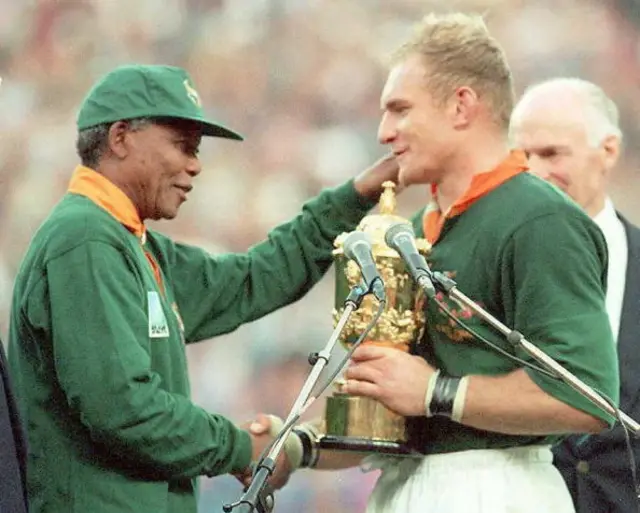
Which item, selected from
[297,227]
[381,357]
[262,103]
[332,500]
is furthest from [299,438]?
[262,103]

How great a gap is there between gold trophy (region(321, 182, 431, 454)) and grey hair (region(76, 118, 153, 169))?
52 centimetres

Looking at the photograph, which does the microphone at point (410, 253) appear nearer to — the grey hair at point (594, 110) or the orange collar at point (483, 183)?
the orange collar at point (483, 183)

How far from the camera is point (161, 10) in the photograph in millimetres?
4938

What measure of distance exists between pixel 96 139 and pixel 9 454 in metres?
0.81

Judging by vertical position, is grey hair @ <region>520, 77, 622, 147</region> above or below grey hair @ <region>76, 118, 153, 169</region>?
above

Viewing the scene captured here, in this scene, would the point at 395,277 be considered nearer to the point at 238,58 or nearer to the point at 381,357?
the point at 381,357

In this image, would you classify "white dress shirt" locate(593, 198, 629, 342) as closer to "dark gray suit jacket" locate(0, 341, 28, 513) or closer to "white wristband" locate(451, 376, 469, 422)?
"white wristband" locate(451, 376, 469, 422)

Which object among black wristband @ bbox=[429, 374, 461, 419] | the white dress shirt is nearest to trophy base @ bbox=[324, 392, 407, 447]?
black wristband @ bbox=[429, 374, 461, 419]

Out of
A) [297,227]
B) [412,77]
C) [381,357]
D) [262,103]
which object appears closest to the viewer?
[381,357]

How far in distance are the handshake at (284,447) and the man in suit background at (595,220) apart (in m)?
0.70

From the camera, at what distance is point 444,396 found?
8.54 feet

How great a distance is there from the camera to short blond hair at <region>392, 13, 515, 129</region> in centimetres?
280

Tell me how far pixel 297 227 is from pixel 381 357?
0.69 meters

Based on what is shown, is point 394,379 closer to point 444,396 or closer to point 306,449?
point 444,396
